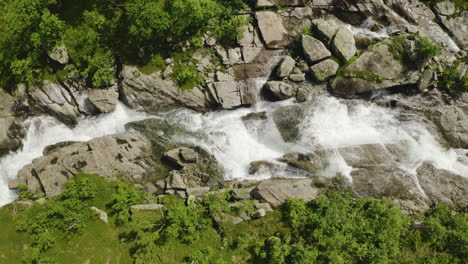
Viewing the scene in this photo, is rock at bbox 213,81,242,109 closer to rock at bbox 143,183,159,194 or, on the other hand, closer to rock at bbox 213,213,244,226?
rock at bbox 143,183,159,194

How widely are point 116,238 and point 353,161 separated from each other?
79.1ft

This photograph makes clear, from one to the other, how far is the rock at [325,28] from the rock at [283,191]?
16019mm

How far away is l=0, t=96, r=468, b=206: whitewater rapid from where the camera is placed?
2909 centimetres

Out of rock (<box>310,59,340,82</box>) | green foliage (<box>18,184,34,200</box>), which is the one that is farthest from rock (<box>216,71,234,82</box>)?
green foliage (<box>18,184,34,200</box>)

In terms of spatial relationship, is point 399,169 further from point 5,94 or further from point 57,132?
point 5,94

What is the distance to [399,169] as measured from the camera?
93.1ft

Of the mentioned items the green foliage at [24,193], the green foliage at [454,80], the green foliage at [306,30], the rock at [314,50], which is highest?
the green foliage at [306,30]

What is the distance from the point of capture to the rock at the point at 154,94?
2959 centimetres

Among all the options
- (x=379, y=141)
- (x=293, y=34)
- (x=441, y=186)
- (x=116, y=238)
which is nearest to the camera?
(x=116, y=238)

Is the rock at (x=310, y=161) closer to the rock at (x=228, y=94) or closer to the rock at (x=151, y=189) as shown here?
the rock at (x=228, y=94)

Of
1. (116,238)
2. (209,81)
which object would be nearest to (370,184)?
(209,81)

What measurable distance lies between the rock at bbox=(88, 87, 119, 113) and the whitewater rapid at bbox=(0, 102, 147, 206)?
96 centimetres

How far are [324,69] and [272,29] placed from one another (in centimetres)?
734

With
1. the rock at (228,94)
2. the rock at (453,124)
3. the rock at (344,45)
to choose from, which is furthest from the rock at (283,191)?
the rock at (453,124)
